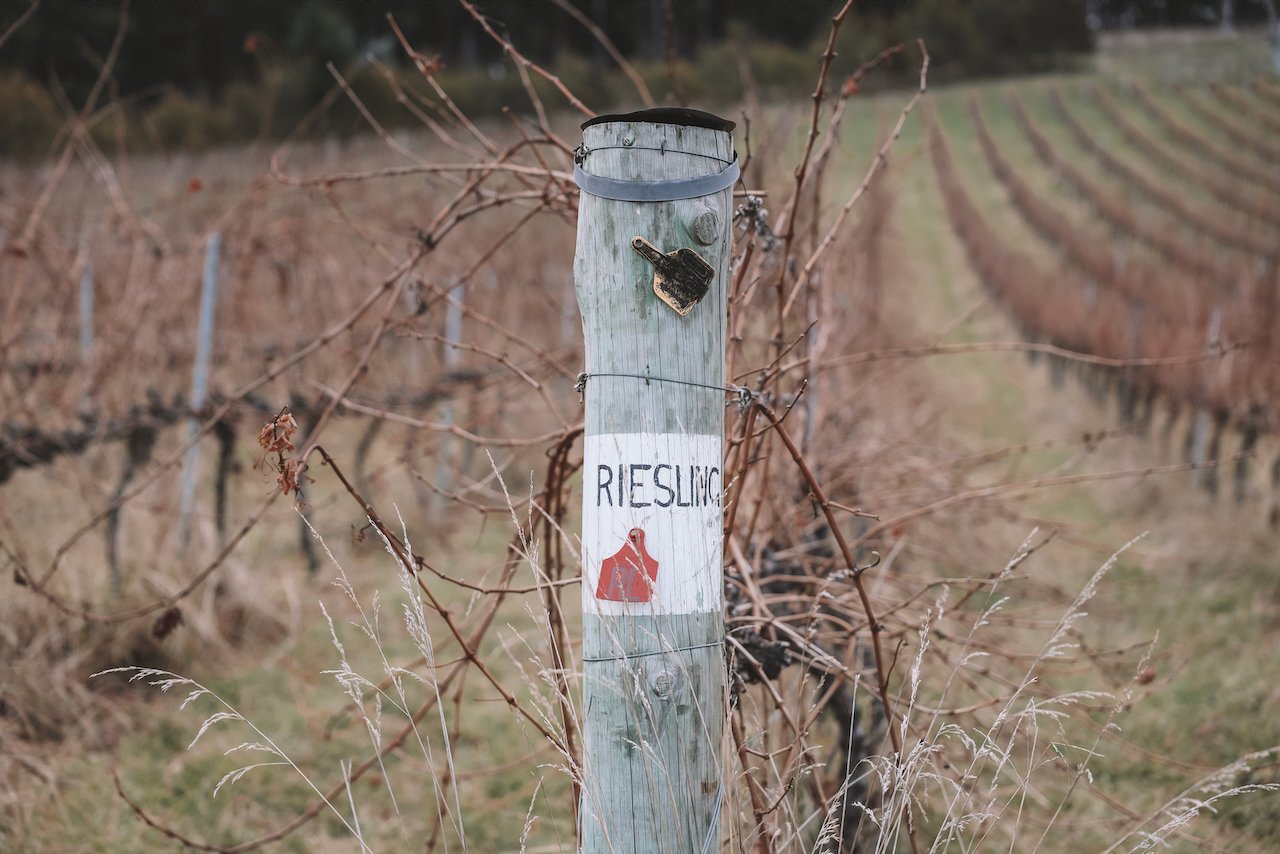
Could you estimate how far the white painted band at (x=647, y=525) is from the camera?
1.27 m

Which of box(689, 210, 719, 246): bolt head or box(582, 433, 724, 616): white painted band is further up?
box(689, 210, 719, 246): bolt head

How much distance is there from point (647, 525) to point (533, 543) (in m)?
0.22

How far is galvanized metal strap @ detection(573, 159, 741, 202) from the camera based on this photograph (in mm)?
1295

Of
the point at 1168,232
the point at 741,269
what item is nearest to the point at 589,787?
the point at 741,269

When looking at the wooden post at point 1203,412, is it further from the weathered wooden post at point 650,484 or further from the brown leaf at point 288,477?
the brown leaf at point 288,477

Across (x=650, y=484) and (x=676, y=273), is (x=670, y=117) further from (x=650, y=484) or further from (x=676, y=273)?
(x=650, y=484)

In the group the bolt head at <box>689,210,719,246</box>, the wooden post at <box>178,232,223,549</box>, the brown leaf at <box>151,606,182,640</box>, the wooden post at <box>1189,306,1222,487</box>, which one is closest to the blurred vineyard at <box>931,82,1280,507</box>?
the wooden post at <box>1189,306,1222,487</box>

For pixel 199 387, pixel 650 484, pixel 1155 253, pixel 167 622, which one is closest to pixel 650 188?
pixel 650 484

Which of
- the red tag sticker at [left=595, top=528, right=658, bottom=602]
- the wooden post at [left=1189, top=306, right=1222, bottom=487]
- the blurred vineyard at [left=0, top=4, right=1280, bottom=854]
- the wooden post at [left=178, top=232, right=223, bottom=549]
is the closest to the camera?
the red tag sticker at [left=595, top=528, right=658, bottom=602]

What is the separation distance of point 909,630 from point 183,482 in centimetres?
380

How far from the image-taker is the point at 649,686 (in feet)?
4.20

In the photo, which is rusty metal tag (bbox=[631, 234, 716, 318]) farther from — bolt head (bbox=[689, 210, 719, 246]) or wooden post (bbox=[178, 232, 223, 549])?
wooden post (bbox=[178, 232, 223, 549])

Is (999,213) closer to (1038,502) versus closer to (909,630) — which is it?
(1038,502)

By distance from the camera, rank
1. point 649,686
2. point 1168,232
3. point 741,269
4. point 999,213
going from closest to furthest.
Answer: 1. point 649,686
2. point 741,269
3. point 1168,232
4. point 999,213
